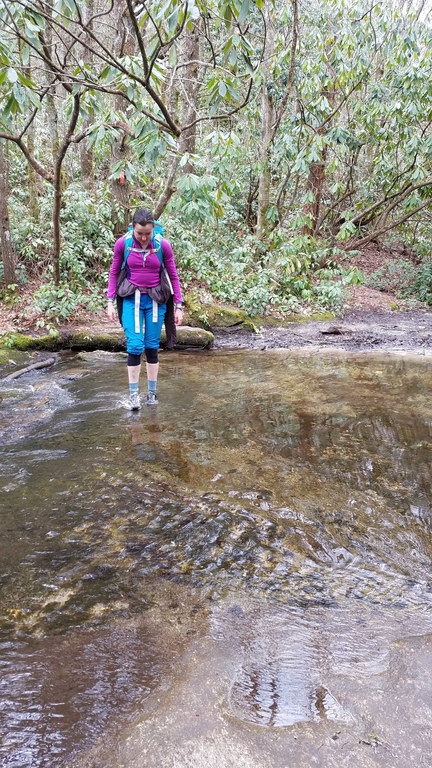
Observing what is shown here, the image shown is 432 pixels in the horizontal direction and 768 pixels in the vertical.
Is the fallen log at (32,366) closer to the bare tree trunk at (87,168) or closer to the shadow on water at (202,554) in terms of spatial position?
the shadow on water at (202,554)

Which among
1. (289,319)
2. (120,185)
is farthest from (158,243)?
(120,185)

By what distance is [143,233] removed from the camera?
4.35 metres

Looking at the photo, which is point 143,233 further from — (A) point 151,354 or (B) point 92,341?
(B) point 92,341

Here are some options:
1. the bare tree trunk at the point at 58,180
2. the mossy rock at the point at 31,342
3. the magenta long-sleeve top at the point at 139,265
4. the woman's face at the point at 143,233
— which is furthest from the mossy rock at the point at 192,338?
the woman's face at the point at 143,233

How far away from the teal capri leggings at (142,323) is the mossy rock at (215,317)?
14.2 ft

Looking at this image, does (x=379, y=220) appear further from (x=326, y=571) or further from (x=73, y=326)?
(x=326, y=571)

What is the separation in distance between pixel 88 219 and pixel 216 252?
3396 millimetres

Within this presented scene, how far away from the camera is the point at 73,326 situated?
847 centimetres

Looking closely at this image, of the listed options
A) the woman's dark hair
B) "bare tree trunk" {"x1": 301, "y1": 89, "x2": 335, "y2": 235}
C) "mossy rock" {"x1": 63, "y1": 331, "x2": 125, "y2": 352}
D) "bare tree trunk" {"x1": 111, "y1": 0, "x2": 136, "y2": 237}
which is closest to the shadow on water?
the woman's dark hair

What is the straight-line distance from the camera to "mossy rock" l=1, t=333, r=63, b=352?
7524mm

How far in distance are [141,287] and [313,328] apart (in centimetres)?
602

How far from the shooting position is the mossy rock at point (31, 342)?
7524 mm

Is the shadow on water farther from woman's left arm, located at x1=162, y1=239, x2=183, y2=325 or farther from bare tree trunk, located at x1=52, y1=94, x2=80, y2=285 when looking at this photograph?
bare tree trunk, located at x1=52, y1=94, x2=80, y2=285

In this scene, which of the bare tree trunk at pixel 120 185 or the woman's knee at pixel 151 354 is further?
the bare tree trunk at pixel 120 185
